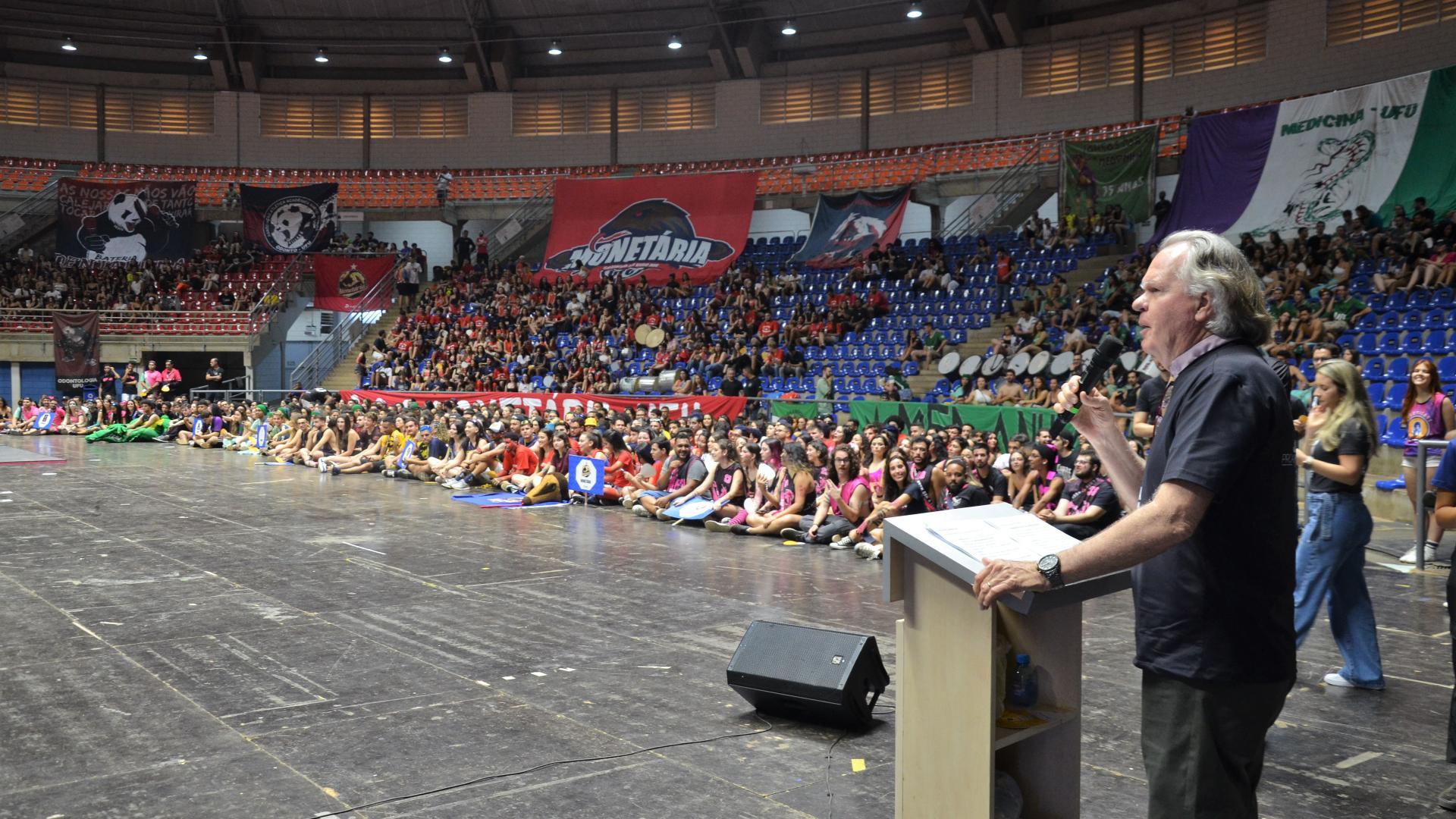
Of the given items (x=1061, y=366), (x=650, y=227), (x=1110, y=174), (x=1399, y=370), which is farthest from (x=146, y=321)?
(x=1399, y=370)

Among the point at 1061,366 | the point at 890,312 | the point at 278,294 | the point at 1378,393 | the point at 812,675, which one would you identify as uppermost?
the point at 278,294

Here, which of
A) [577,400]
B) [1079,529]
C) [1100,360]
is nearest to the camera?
[1100,360]

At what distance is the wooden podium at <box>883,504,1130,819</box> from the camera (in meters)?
2.98

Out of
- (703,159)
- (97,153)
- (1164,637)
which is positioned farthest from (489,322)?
(1164,637)

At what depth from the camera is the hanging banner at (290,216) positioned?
3303 cm

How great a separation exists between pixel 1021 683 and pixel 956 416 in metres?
11.6

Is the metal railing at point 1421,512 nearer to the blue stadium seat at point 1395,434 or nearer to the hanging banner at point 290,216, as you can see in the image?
the blue stadium seat at point 1395,434

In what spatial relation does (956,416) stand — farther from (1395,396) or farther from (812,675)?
(812,675)

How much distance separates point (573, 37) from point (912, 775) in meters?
34.2

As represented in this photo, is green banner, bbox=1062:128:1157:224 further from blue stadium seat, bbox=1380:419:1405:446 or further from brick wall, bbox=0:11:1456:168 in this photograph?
blue stadium seat, bbox=1380:419:1405:446

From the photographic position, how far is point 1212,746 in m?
2.47

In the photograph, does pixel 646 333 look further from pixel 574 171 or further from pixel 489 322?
pixel 574 171

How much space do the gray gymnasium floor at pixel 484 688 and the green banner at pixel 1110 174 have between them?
46.0ft

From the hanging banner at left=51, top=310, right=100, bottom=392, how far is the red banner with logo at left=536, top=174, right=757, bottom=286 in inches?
474
